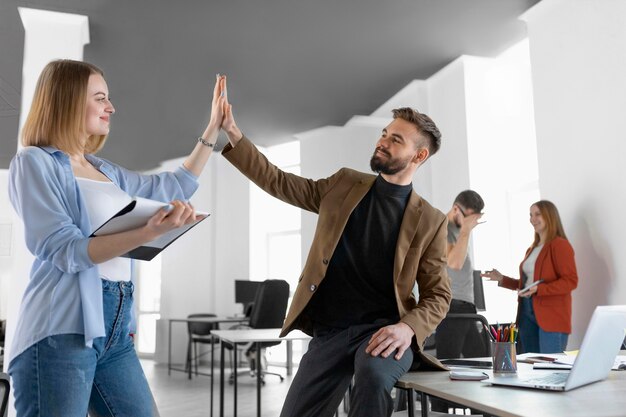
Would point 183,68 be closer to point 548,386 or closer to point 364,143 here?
point 364,143

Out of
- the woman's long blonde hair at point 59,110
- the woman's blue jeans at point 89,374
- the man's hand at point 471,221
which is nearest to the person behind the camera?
the woman's blue jeans at point 89,374

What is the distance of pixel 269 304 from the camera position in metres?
6.10

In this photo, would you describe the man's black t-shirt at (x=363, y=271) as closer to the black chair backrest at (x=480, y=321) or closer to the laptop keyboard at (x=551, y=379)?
the laptop keyboard at (x=551, y=379)

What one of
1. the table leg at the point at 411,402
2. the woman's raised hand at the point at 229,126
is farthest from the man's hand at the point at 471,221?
the table leg at the point at 411,402

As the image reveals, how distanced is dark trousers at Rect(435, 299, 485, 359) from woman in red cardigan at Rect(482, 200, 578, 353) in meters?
1.64

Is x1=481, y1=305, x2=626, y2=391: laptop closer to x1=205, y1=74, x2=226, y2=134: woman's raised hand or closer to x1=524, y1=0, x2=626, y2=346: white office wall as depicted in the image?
x1=205, y1=74, x2=226, y2=134: woman's raised hand

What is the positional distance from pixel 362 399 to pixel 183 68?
559cm

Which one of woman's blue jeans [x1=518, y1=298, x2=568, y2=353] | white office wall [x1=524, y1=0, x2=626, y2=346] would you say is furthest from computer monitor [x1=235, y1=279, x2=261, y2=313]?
woman's blue jeans [x1=518, y1=298, x2=568, y2=353]

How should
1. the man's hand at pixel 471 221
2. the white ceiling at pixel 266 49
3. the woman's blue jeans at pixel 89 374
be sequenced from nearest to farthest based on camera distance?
the woman's blue jeans at pixel 89 374, the man's hand at pixel 471 221, the white ceiling at pixel 266 49

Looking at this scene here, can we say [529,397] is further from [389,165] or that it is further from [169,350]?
[169,350]

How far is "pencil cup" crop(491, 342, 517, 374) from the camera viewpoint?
1.47 m

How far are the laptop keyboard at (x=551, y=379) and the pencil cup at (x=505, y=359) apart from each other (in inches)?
3.6

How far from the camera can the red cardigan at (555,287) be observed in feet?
13.4

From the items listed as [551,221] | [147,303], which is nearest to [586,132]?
[551,221]
